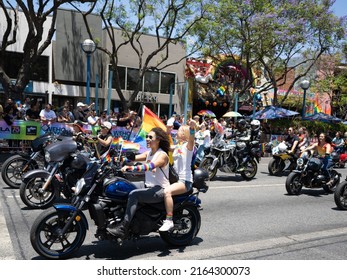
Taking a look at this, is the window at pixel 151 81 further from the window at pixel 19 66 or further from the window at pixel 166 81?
the window at pixel 19 66

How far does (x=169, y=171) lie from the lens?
541 cm

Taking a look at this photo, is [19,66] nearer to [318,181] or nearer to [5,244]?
[318,181]

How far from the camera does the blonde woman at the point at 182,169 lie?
503 centimetres

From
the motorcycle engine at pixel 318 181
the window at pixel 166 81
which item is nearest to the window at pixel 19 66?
the window at pixel 166 81

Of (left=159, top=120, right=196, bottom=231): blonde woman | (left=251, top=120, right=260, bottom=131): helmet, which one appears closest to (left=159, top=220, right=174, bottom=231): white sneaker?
(left=159, top=120, right=196, bottom=231): blonde woman

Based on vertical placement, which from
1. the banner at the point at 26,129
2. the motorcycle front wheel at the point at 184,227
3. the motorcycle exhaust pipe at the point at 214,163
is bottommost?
the motorcycle front wheel at the point at 184,227

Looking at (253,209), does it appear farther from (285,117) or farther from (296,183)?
(285,117)

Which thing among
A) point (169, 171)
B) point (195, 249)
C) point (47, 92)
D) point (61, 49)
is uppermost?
point (61, 49)

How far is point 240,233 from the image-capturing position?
6156mm

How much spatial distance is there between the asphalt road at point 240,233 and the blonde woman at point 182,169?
1.89ft

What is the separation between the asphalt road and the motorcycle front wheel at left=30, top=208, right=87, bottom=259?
0.22 meters

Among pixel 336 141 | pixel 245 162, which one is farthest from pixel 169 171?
pixel 336 141

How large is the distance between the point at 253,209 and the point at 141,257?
12.0ft

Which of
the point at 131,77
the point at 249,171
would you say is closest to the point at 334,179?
the point at 249,171
